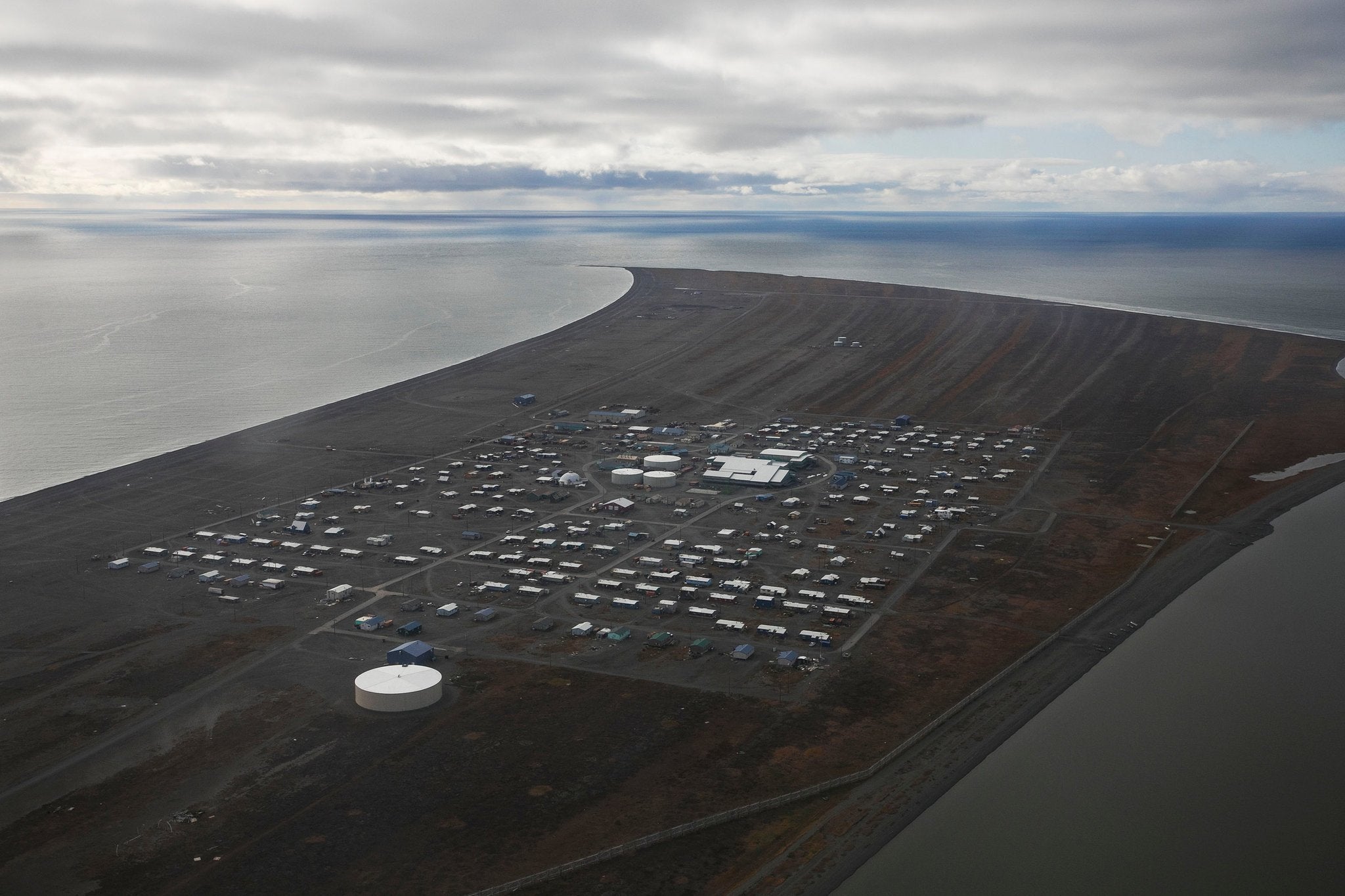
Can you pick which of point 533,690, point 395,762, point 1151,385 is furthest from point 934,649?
point 1151,385

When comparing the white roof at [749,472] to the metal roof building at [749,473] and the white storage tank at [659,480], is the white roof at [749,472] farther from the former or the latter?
the white storage tank at [659,480]

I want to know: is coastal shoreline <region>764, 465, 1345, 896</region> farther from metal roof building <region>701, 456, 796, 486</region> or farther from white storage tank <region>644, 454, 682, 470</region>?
white storage tank <region>644, 454, 682, 470</region>

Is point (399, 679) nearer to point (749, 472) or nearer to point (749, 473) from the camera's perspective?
point (749, 473)

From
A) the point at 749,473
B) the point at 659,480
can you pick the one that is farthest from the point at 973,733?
the point at 659,480

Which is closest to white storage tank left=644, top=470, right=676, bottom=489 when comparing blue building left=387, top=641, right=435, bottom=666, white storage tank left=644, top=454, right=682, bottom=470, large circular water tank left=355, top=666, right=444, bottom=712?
white storage tank left=644, top=454, right=682, bottom=470

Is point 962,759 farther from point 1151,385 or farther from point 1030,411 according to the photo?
point 1151,385

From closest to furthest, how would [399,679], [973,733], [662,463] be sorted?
[973,733] → [399,679] → [662,463]
